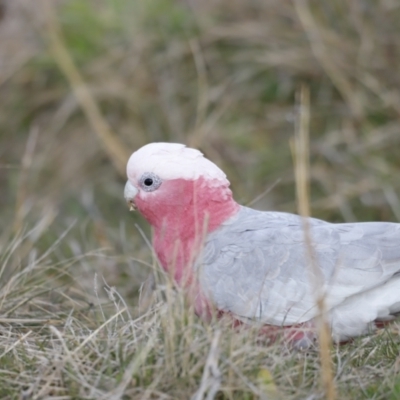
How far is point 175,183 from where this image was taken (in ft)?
9.84

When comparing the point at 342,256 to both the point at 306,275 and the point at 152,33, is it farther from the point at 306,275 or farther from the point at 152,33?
the point at 152,33

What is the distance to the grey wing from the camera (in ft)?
8.96

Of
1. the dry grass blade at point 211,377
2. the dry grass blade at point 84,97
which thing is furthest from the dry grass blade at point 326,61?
the dry grass blade at point 211,377

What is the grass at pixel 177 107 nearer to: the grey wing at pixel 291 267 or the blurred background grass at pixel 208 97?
the blurred background grass at pixel 208 97

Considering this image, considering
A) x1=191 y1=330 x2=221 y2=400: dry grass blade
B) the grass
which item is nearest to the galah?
x1=191 y1=330 x2=221 y2=400: dry grass blade

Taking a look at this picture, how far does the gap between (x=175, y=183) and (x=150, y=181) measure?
0.10m

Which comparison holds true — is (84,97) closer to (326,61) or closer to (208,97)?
(208,97)

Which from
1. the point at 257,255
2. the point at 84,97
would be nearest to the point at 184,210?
the point at 257,255

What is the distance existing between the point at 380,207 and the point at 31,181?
2515mm

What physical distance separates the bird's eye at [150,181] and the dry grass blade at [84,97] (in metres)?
2.65

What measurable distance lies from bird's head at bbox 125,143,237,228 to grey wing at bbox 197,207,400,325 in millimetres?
181

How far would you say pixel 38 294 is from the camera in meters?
3.18

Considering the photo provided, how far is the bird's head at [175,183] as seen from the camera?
3000 mm

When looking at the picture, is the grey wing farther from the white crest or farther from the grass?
the grass
